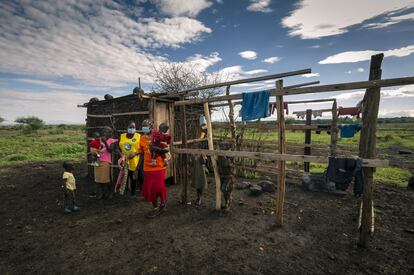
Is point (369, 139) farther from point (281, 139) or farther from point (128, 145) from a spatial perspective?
point (128, 145)

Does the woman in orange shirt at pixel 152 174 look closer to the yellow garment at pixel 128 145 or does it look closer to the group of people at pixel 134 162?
the group of people at pixel 134 162

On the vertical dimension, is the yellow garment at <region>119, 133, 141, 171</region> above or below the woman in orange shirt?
above

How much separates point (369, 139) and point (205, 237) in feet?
12.2

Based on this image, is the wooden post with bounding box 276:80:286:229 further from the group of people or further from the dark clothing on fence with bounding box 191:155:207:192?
the group of people

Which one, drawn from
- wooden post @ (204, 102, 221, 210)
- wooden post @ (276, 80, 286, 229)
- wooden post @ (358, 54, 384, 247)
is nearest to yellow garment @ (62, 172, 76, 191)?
wooden post @ (204, 102, 221, 210)

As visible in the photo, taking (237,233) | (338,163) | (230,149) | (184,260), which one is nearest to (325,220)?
(338,163)

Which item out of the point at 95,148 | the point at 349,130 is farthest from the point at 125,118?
the point at 349,130

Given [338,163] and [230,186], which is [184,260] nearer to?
[230,186]

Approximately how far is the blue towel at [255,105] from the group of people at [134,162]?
6.73 feet

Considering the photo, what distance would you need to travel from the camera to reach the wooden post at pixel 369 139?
366 centimetres

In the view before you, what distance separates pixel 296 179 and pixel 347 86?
539 cm

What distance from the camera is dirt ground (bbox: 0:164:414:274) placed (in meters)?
3.48

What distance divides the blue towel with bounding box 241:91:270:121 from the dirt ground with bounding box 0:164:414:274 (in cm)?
262

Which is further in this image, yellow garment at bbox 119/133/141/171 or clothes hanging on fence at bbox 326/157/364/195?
yellow garment at bbox 119/133/141/171
